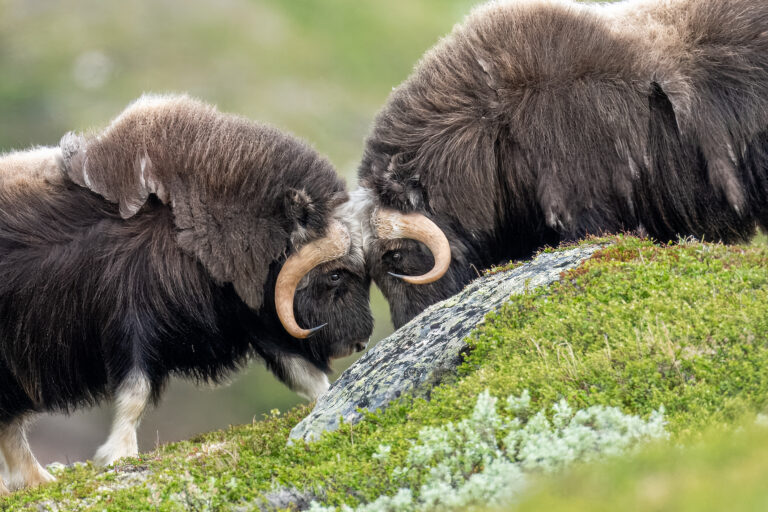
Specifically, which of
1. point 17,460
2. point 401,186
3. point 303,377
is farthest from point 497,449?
point 17,460

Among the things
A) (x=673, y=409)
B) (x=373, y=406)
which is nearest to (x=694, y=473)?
(x=673, y=409)

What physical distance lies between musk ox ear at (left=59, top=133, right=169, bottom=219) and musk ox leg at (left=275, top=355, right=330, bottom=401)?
1.31 m

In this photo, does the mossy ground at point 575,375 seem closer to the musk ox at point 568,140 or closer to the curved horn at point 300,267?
the musk ox at point 568,140

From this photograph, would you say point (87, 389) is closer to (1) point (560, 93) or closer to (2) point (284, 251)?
(2) point (284, 251)

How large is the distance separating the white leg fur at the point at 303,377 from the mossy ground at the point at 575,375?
165 cm

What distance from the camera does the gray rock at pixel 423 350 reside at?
379 centimetres

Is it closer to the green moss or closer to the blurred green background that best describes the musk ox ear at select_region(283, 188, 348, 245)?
the green moss

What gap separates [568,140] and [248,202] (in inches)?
73.5

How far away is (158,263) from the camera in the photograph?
17.0 feet

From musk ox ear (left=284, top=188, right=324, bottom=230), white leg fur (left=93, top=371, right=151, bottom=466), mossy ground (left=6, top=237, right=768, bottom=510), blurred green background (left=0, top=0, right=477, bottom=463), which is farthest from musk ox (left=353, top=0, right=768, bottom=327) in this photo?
blurred green background (left=0, top=0, right=477, bottom=463)

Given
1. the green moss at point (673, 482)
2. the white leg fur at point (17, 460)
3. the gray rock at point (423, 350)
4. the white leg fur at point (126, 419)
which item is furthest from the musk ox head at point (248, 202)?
the green moss at point (673, 482)

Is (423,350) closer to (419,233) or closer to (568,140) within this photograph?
(419,233)

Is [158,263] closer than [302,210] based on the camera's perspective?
Yes

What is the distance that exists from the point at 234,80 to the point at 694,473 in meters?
20.5
